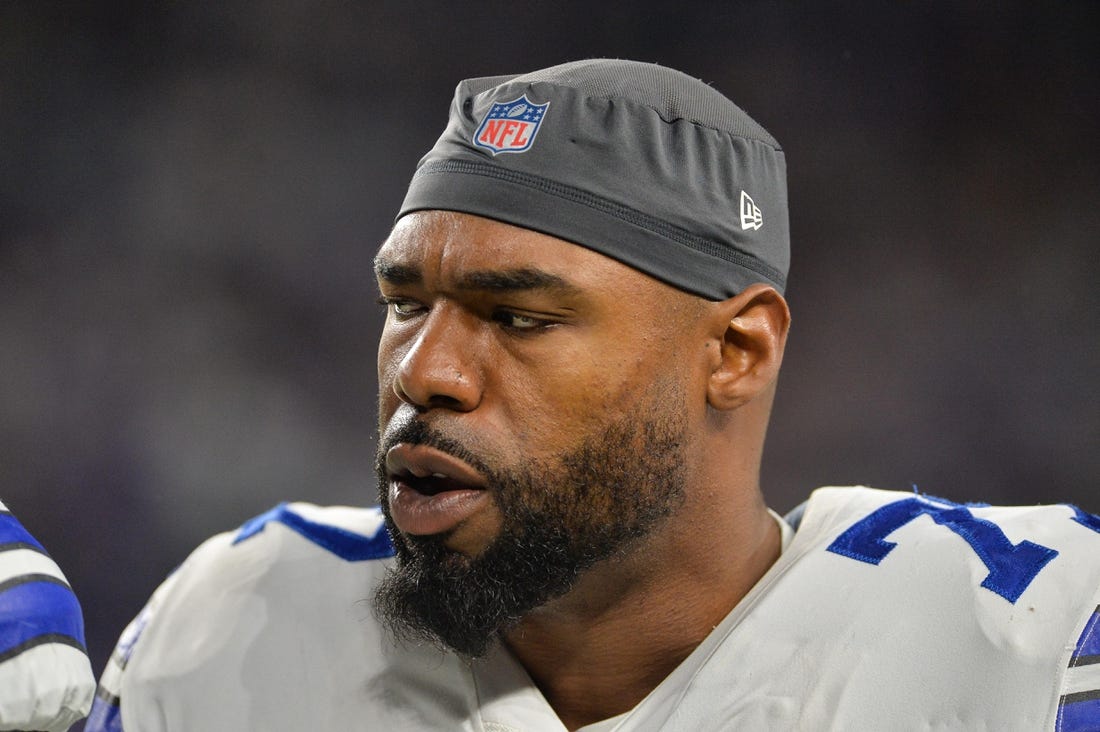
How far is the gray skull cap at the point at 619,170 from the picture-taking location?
4.37 ft

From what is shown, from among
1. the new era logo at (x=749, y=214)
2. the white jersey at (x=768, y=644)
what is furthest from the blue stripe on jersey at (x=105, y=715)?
the new era logo at (x=749, y=214)

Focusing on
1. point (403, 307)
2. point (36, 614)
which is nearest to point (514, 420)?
point (403, 307)

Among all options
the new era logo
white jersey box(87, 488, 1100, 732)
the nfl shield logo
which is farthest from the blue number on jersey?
the nfl shield logo

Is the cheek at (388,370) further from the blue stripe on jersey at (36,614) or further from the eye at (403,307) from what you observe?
the blue stripe on jersey at (36,614)

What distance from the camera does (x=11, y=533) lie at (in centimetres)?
110

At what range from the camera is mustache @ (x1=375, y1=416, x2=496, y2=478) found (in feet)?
4.18

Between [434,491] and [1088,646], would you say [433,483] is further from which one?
[1088,646]

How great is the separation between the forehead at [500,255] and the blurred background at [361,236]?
5.90 ft

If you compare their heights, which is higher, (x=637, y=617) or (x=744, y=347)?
(x=744, y=347)

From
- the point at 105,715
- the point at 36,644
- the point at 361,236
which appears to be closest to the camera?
the point at 36,644

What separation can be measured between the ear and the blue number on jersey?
0.70 ft

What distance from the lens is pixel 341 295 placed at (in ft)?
10.5

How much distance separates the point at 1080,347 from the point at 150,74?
7.76 ft

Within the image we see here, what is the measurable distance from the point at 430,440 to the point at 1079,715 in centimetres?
71
